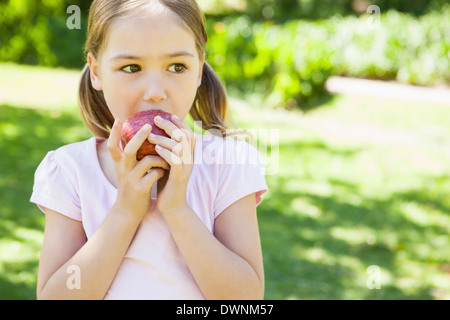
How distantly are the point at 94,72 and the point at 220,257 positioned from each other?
32.9 inches

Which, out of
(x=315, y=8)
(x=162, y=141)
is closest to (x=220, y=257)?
(x=162, y=141)

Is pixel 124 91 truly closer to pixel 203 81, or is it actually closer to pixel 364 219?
pixel 203 81

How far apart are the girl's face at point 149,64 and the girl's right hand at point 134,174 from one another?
12cm

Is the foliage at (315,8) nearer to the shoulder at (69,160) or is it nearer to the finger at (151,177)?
the shoulder at (69,160)

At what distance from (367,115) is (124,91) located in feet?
27.7

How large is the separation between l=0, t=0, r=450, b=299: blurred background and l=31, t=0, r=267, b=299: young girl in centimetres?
219

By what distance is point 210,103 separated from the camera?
7.80 ft

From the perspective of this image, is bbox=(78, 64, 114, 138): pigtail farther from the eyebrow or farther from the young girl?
the eyebrow

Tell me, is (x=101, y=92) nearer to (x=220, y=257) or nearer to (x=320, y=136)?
(x=220, y=257)

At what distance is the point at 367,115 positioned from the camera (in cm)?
985

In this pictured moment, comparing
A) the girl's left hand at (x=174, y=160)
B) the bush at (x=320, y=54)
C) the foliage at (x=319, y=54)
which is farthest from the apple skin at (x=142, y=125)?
the bush at (x=320, y=54)

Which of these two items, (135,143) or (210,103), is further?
(210,103)

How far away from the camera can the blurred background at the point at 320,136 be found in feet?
15.5
